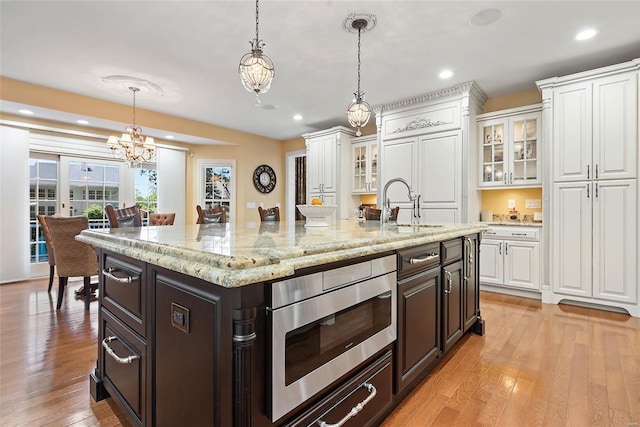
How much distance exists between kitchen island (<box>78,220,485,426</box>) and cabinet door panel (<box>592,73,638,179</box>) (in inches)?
114

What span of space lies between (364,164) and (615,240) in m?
3.55

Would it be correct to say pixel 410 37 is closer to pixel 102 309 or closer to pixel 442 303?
pixel 442 303

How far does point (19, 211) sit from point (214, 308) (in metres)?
5.67

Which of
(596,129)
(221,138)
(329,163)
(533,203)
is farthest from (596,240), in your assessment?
(221,138)

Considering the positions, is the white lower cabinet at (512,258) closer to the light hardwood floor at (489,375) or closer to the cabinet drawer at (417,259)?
the light hardwood floor at (489,375)

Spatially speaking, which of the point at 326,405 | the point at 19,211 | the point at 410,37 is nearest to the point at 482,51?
the point at 410,37

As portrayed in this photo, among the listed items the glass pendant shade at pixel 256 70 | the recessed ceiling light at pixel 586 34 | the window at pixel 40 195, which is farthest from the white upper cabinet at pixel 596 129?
the window at pixel 40 195

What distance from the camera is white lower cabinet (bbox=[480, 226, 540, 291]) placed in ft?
12.2

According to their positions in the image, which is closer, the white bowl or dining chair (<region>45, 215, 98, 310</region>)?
the white bowl

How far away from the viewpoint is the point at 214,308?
0.90 meters

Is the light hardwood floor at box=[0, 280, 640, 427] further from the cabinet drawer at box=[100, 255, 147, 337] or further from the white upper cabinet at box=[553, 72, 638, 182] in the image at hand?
the white upper cabinet at box=[553, 72, 638, 182]

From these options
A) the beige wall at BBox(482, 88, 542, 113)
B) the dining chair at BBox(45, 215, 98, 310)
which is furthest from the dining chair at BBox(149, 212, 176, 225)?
the beige wall at BBox(482, 88, 542, 113)

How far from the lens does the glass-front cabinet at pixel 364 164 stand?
5.56 m

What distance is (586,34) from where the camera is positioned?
290 cm
